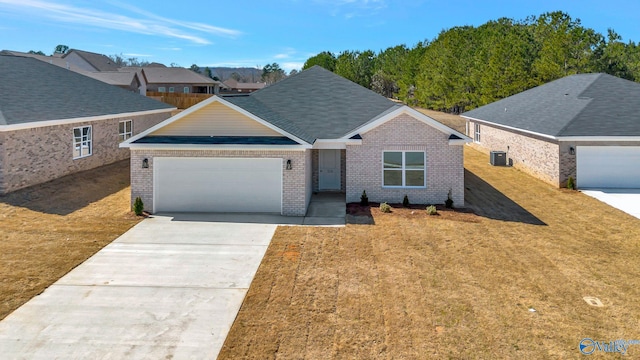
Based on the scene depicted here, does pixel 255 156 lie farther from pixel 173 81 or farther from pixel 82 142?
pixel 173 81

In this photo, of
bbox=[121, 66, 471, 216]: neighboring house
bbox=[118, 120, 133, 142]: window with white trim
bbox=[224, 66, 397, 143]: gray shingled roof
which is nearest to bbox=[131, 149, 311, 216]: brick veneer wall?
bbox=[121, 66, 471, 216]: neighboring house

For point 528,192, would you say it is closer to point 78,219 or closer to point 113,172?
point 78,219

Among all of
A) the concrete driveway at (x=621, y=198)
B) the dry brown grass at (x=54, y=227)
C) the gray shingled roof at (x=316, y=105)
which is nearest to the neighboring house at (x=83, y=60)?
the dry brown grass at (x=54, y=227)

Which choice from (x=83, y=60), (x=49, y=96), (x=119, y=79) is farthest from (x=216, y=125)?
(x=83, y=60)

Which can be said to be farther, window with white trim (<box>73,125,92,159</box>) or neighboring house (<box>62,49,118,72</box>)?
neighboring house (<box>62,49,118,72</box>)

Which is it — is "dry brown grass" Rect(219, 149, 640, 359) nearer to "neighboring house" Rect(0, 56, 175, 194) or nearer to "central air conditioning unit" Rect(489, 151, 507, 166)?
"central air conditioning unit" Rect(489, 151, 507, 166)
